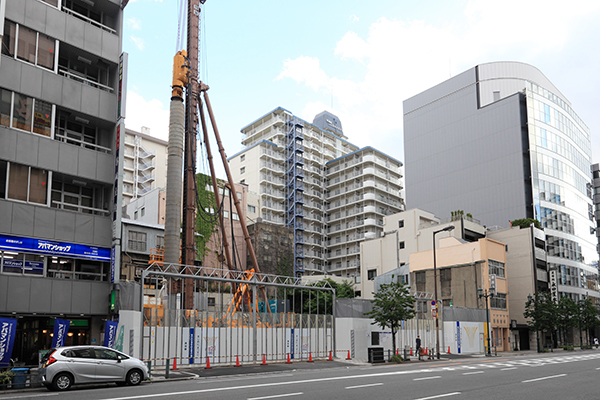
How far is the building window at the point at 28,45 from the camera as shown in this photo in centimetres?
2766

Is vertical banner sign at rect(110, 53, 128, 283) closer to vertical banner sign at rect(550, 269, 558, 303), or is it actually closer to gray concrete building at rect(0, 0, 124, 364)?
gray concrete building at rect(0, 0, 124, 364)

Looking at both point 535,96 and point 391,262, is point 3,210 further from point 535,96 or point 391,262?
point 535,96

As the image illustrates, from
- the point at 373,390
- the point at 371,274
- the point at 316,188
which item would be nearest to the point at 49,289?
the point at 373,390

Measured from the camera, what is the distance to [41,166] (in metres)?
27.9

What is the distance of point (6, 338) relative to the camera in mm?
23016

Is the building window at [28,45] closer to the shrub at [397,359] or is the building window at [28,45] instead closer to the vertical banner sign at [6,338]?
the vertical banner sign at [6,338]


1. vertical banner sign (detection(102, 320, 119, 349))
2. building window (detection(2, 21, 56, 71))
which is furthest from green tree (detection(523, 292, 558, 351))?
building window (detection(2, 21, 56, 71))

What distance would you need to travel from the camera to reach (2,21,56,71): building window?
90.7ft

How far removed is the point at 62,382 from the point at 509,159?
82.0 meters

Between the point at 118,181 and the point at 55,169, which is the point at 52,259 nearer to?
the point at 55,169

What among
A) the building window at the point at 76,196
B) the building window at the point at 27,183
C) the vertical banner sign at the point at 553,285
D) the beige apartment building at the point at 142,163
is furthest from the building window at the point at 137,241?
the beige apartment building at the point at 142,163

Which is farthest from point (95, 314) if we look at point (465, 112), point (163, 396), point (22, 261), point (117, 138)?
point (465, 112)

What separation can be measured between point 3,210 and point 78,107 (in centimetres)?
726

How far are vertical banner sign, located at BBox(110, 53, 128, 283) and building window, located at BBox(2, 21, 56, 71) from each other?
3.92 meters
